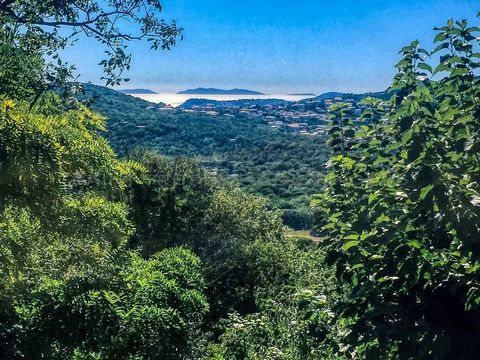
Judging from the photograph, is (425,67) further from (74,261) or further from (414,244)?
(74,261)

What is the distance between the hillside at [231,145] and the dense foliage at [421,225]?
73.3 m

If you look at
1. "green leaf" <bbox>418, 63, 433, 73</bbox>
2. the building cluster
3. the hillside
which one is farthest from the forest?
the building cluster

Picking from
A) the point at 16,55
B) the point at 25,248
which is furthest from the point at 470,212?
the point at 16,55

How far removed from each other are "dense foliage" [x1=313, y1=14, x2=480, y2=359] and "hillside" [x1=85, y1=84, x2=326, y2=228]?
7325 cm

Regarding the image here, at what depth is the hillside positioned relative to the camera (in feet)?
309

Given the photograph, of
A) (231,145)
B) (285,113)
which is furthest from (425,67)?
(285,113)

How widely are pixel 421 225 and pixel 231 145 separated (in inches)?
4918

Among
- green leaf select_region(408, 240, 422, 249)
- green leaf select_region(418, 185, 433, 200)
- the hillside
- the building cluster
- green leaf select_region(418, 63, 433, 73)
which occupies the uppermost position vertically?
the building cluster

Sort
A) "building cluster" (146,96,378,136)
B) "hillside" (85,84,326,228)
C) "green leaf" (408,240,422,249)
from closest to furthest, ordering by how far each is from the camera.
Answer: "green leaf" (408,240,422,249)
"hillside" (85,84,326,228)
"building cluster" (146,96,378,136)

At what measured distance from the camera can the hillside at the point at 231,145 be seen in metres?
94.3

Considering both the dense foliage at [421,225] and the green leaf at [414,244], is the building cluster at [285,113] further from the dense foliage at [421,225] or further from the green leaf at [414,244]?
the green leaf at [414,244]

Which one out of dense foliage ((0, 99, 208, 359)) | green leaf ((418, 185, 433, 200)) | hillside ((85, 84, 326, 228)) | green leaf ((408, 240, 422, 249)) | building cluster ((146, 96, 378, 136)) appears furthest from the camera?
building cluster ((146, 96, 378, 136))

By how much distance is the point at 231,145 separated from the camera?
128 metres

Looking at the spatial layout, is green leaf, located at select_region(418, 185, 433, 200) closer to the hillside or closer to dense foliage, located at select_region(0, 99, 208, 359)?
dense foliage, located at select_region(0, 99, 208, 359)
